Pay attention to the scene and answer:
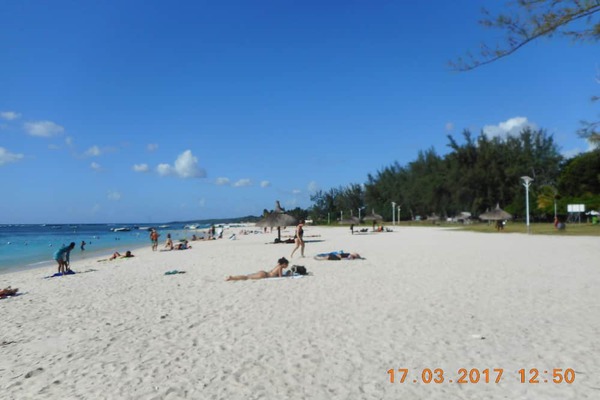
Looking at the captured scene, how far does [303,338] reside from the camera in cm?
541

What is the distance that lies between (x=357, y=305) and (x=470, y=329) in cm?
213

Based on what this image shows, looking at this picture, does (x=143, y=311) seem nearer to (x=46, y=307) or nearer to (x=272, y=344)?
(x=46, y=307)

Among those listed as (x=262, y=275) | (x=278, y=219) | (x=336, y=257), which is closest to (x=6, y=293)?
(x=262, y=275)

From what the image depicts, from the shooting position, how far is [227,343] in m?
5.27

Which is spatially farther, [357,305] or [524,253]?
[524,253]

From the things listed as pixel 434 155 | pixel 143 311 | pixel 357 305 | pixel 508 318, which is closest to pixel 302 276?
pixel 357 305

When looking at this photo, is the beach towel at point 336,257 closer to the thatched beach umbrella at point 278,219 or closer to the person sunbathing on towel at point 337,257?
the person sunbathing on towel at point 337,257

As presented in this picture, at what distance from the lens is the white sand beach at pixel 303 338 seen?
3883mm

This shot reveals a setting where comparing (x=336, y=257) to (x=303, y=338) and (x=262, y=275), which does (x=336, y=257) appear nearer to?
(x=262, y=275)

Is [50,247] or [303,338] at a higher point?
[303,338]

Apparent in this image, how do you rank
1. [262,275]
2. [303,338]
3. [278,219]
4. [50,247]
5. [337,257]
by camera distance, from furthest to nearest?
[50,247] < [278,219] < [337,257] < [262,275] < [303,338]

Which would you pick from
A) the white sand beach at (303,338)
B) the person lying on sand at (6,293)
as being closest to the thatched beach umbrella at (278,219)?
the white sand beach at (303,338)

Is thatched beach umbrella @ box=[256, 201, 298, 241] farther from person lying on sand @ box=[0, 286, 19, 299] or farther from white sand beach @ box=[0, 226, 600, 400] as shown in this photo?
person lying on sand @ box=[0, 286, 19, 299]

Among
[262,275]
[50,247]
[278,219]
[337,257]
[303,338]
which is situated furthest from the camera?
[50,247]
